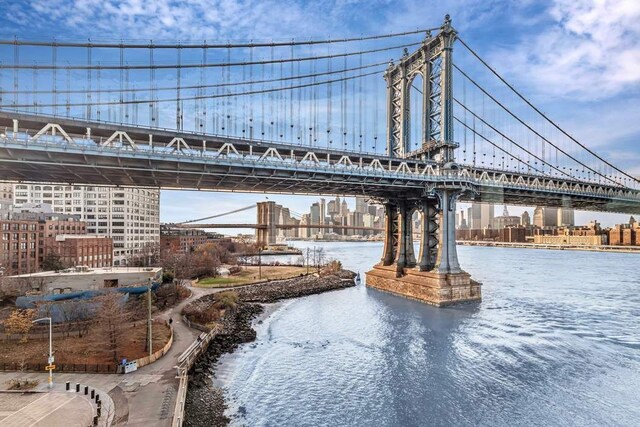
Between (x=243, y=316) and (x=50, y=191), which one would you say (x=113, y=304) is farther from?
(x=50, y=191)

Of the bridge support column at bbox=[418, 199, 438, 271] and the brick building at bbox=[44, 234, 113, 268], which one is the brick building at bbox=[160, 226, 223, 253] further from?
the bridge support column at bbox=[418, 199, 438, 271]

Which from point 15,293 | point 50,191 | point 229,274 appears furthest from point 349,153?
point 50,191

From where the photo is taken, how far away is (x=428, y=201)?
158 feet

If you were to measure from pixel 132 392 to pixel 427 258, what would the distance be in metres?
37.5

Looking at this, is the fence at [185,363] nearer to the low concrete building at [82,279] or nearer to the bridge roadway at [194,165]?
the low concrete building at [82,279]

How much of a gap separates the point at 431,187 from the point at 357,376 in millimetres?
25961

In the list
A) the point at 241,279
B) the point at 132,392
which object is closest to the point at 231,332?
the point at 132,392

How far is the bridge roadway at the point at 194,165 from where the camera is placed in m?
27.6

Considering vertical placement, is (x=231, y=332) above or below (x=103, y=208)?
below

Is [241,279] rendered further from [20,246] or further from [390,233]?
[20,246]

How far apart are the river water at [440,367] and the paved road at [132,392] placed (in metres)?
3.52

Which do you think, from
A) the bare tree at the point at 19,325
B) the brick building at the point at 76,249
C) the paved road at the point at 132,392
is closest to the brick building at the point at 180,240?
the brick building at the point at 76,249

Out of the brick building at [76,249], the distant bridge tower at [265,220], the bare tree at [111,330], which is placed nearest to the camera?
the bare tree at [111,330]

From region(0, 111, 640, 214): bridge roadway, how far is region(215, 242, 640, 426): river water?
47.6 ft
